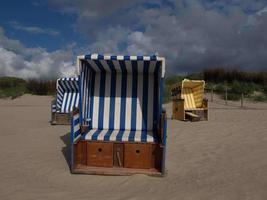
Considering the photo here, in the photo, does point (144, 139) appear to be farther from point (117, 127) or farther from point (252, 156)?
point (252, 156)

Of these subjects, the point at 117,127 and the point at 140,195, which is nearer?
the point at 140,195

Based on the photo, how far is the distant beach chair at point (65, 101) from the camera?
396 inches

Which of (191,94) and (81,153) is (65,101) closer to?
(191,94)

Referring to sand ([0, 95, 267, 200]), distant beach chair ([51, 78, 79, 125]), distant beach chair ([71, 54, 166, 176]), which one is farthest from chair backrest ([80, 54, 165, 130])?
distant beach chair ([51, 78, 79, 125])

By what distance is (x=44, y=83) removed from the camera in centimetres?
2558

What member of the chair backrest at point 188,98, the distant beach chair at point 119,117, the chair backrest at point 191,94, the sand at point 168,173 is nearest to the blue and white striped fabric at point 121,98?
the distant beach chair at point 119,117

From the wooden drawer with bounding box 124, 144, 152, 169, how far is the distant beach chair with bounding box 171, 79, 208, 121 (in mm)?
6394

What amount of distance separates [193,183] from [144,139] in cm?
96

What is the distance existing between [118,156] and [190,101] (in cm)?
809

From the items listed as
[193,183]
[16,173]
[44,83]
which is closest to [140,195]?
[193,183]

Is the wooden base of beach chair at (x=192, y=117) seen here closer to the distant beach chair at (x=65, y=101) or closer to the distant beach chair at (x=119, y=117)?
the distant beach chair at (x=65, y=101)

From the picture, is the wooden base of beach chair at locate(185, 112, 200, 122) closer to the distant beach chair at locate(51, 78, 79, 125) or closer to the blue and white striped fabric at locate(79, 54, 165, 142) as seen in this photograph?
the distant beach chair at locate(51, 78, 79, 125)

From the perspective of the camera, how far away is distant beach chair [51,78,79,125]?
1005 cm

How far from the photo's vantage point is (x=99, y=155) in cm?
477
